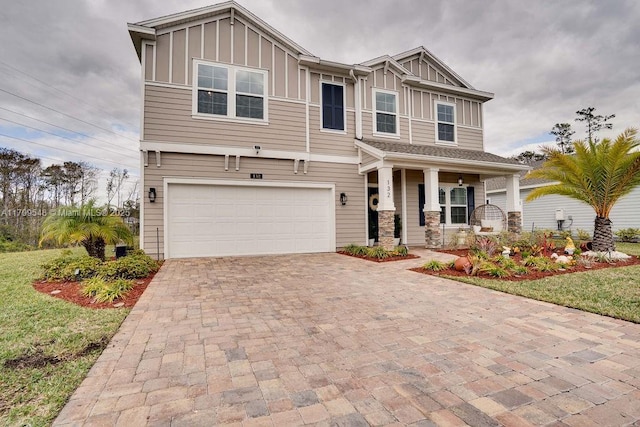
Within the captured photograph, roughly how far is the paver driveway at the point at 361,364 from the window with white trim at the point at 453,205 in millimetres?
7615

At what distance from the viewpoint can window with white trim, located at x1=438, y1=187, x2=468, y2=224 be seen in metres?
11.8

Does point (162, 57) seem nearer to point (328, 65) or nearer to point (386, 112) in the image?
point (328, 65)

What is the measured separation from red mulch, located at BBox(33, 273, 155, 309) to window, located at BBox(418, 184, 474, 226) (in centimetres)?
936

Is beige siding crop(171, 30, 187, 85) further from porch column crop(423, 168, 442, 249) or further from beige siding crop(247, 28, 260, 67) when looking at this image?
porch column crop(423, 168, 442, 249)

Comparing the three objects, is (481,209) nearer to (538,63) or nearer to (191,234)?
(538,63)

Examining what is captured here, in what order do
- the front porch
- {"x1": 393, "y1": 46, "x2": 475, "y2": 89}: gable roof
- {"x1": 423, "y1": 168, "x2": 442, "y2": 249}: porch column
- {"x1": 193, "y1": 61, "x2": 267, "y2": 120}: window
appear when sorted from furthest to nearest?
1. {"x1": 393, "y1": 46, "x2": 475, "y2": 89}: gable roof
2. {"x1": 423, "y1": 168, "x2": 442, "y2": 249}: porch column
3. the front porch
4. {"x1": 193, "y1": 61, "x2": 267, "y2": 120}: window

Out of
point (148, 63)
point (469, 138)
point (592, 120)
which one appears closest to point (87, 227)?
point (148, 63)

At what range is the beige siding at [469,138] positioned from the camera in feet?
40.6

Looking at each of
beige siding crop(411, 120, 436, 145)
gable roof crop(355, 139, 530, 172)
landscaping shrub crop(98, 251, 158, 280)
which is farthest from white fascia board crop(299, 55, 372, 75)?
landscaping shrub crop(98, 251, 158, 280)

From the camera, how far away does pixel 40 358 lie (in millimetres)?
2609

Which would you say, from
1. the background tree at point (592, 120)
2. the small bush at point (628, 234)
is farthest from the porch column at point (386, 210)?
the background tree at point (592, 120)

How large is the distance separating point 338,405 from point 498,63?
55.9ft

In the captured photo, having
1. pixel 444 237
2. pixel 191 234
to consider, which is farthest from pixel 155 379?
pixel 444 237

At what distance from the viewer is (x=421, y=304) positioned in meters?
4.22
